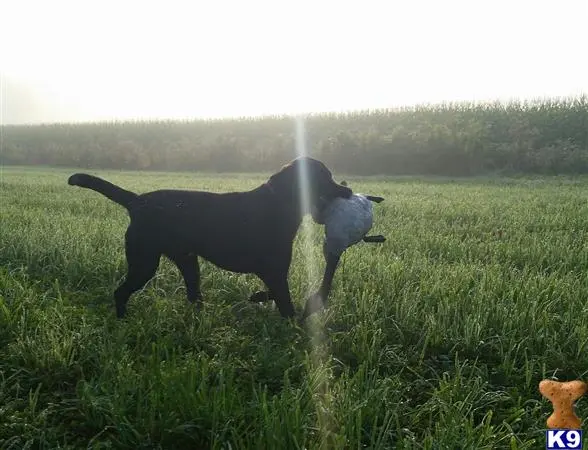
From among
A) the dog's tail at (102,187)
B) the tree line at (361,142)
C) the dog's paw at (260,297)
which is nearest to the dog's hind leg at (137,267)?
the dog's tail at (102,187)

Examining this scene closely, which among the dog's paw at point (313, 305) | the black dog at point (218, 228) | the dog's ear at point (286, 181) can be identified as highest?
the dog's ear at point (286, 181)

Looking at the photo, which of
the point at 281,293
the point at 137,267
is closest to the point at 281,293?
the point at 281,293

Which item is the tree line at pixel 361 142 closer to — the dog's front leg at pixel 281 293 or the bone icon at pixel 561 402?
the dog's front leg at pixel 281 293

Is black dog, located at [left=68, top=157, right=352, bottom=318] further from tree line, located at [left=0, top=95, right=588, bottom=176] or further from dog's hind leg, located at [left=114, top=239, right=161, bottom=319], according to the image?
tree line, located at [left=0, top=95, right=588, bottom=176]

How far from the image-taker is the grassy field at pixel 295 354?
1.78 m

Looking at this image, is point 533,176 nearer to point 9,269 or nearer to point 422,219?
point 422,219

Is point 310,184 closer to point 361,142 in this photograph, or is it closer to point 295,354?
point 295,354

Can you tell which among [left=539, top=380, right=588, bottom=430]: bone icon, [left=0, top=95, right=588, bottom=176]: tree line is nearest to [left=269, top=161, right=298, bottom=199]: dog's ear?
[left=539, top=380, right=588, bottom=430]: bone icon

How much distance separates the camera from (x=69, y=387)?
2.18 meters

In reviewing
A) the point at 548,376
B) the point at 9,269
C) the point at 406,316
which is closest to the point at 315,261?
the point at 406,316

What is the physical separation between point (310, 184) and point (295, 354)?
3.98 ft

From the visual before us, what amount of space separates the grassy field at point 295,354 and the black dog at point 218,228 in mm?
306

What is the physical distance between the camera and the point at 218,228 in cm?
302

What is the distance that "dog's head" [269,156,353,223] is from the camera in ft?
10.4
